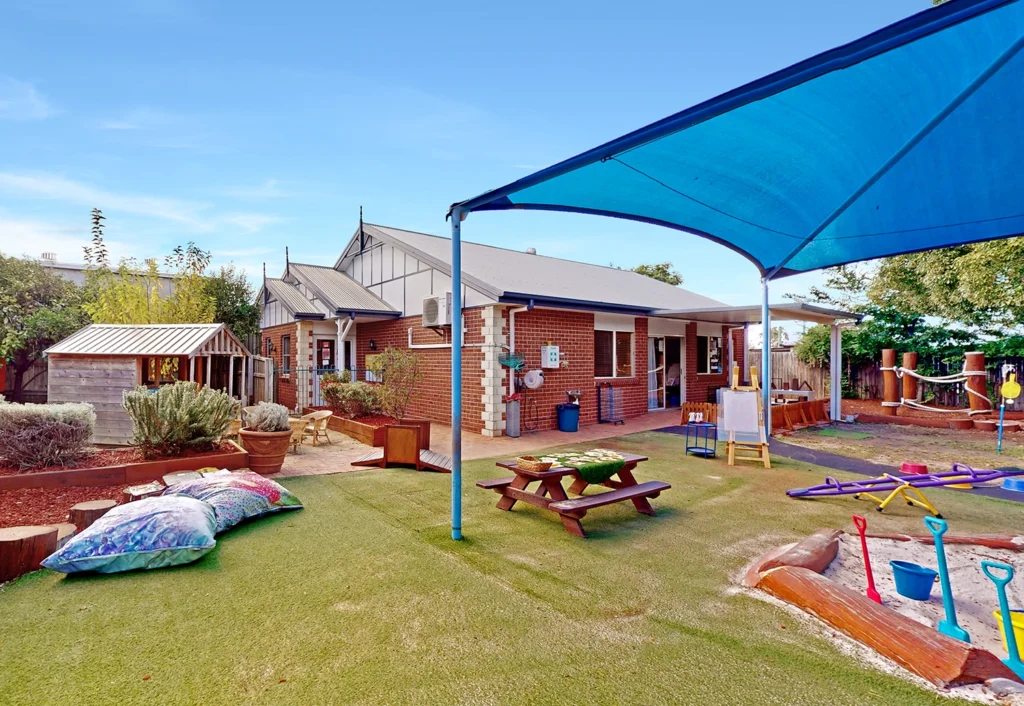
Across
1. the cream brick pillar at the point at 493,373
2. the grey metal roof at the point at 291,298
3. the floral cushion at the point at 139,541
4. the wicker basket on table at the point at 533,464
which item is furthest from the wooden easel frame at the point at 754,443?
the grey metal roof at the point at 291,298

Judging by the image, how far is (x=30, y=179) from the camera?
44.2ft

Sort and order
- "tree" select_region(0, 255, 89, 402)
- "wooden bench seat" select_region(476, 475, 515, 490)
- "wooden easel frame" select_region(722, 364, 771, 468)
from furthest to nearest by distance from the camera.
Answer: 1. "tree" select_region(0, 255, 89, 402)
2. "wooden easel frame" select_region(722, 364, 771, 468)
3. "wooden bench seat" select_region(476, 475, 515, 490)

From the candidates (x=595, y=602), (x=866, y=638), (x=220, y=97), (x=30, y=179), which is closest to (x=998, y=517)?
(x=866, y=638)

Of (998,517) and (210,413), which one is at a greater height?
(210,413)

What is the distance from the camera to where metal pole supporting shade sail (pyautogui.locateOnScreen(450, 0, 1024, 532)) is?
278 cm

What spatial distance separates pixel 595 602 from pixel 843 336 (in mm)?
18599

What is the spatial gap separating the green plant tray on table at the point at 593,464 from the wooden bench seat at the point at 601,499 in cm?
19

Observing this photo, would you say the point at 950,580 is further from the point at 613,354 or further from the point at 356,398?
the point at 356,398

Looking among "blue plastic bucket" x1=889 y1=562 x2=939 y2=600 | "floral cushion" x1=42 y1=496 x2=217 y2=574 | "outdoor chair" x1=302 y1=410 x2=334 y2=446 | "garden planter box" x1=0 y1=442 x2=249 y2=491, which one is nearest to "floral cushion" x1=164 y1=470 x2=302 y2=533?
"floral cushion" x1=42 y1=496 x2=217 y2=574

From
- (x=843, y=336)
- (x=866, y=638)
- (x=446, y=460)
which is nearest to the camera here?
(x=866, y=638)

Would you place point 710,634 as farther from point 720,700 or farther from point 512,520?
point 512,520

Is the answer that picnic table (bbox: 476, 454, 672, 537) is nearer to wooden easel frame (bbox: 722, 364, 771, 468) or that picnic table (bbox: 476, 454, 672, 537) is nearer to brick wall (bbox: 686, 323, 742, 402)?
wooden easel frame (bbox: 722, 364, 771, 468)

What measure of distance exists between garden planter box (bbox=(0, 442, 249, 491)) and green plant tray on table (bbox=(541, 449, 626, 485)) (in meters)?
4.58

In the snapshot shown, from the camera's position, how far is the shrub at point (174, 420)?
6438mm
